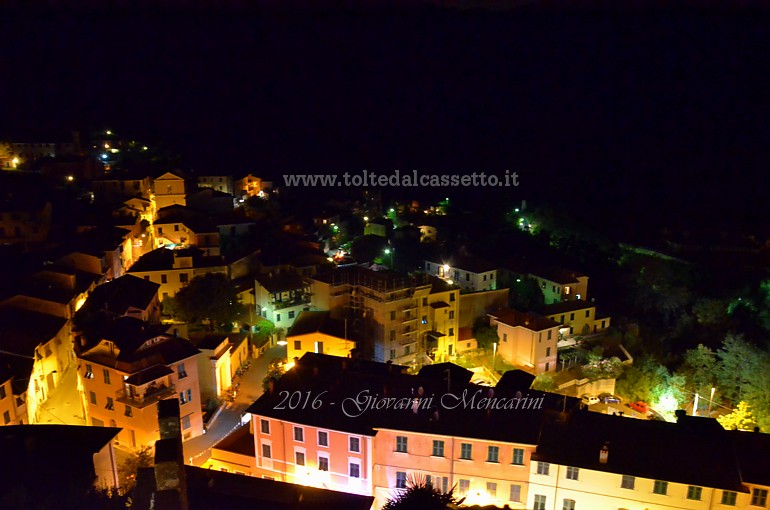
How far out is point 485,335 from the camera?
16.8 metres

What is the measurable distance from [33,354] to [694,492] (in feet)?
41.9

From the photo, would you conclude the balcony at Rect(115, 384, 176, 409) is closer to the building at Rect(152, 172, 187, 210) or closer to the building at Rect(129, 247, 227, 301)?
the building at Rect(129, 247, 227, 301)

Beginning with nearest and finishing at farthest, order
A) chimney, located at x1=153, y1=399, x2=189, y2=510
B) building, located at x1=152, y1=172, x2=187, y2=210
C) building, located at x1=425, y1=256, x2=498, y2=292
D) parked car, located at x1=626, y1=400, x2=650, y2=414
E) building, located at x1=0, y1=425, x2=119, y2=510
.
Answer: chimney, located at x1=153, y1=399, x2=189, y2=510, building, located at x1=0, y1=425, x2=119, y2=510, parked car, located at x1=626, y1=400, x2=650, y2=414, building, located at x1=425, y1=256, x2=498, y2=292, building, located at x1=152, y1=172, x2=187, y2=210

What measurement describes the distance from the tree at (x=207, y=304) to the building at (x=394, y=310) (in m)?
2.53

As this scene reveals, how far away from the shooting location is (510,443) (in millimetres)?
9320

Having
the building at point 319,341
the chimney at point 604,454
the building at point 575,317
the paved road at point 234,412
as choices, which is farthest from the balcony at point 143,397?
the building at point 575,317

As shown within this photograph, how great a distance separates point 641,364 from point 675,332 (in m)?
4.03

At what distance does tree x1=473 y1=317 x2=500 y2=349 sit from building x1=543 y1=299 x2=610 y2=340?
2.03m

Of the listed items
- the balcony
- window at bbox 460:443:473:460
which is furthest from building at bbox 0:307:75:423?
window at bbox 460:443:473:460

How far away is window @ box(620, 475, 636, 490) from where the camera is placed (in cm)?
880

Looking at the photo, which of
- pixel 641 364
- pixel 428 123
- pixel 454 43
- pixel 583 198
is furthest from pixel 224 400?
pixel 454 43

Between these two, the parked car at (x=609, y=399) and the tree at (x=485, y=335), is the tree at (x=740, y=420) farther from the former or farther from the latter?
the tree at (x=485, y=335)

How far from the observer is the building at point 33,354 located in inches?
441

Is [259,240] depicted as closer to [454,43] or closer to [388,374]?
[388,374]
